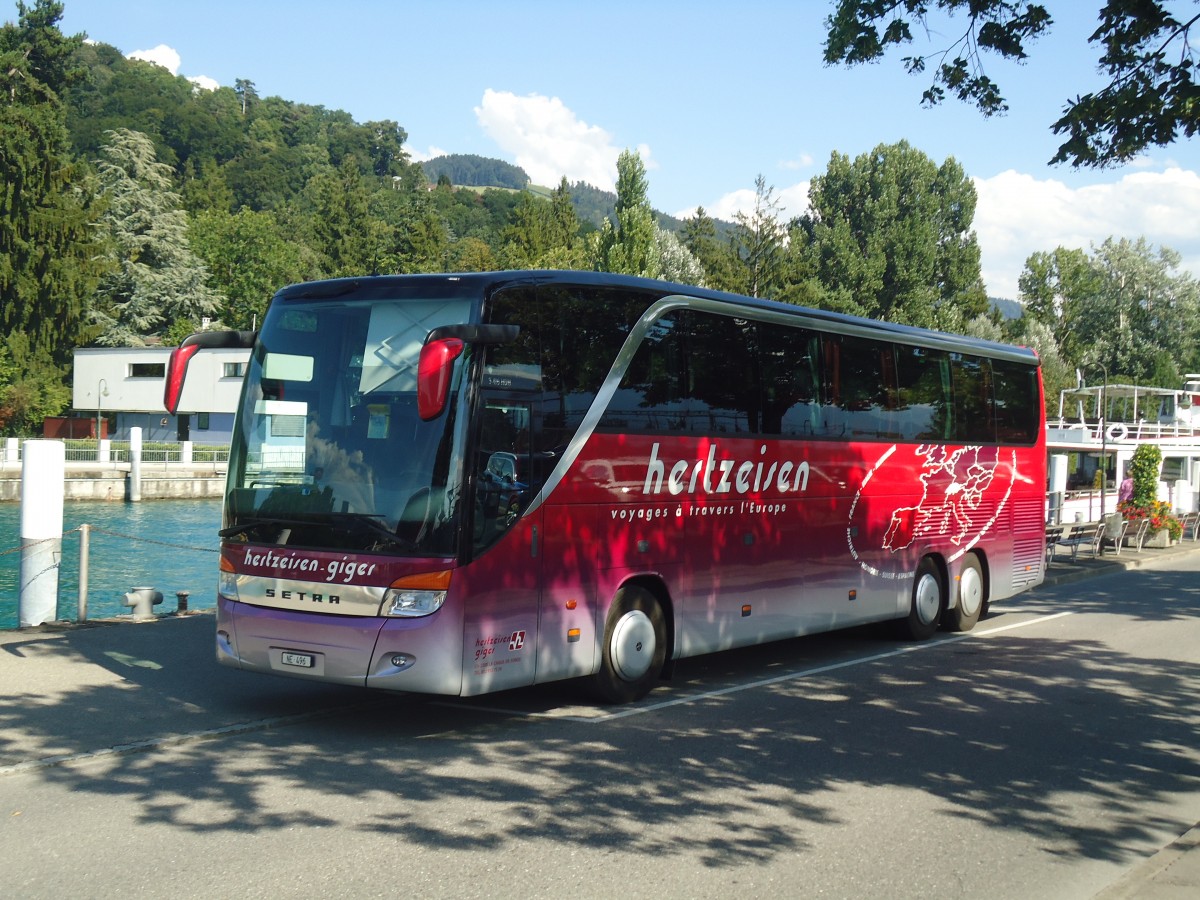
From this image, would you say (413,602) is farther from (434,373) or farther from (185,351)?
(185,351)

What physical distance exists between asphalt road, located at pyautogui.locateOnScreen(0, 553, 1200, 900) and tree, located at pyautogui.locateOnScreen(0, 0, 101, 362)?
64.2 metres

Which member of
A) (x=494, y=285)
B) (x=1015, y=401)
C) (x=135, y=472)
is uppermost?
(x=494, y=285)

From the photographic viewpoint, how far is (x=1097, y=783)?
8.52m

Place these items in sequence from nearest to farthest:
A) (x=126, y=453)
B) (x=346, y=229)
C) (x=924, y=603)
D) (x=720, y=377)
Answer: (x=720, y=377) → (x=924, y=603) → (x=126, y=453) → (x=346, y=229)

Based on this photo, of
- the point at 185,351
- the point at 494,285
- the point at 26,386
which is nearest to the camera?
the point at 494,285

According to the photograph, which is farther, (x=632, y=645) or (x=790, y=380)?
(x=790, y=380)

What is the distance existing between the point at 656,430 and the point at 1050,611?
10627 mm

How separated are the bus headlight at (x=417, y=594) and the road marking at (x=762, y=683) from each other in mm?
1892

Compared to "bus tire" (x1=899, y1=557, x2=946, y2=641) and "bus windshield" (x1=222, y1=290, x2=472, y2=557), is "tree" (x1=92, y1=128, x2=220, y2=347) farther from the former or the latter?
"bus windshield" (x1=222, y1=290, x2=472, y2=557)

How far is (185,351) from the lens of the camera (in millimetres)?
9984

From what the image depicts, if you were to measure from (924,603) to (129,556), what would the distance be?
29.2 meters

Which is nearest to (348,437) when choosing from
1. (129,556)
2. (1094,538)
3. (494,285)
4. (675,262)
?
(494,285)

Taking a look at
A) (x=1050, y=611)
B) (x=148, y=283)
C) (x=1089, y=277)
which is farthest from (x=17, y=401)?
(x=1089, y=277)

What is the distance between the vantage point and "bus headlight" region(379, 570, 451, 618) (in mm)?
9023
